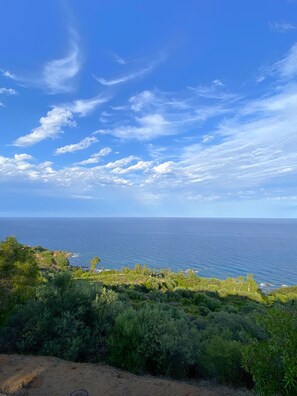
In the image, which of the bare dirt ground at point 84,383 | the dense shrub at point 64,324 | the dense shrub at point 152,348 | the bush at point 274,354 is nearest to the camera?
the bush at point 274,354

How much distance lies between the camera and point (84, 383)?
30.0ft

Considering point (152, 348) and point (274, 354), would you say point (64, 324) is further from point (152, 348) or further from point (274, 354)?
point (274, 354)

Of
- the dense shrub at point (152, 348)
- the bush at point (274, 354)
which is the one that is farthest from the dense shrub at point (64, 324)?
the bush at point (274, 354)

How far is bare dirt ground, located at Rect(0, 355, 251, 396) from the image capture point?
341 inches


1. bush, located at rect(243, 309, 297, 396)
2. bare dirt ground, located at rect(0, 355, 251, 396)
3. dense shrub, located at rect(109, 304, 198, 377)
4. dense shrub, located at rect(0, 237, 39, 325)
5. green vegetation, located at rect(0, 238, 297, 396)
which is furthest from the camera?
dense shrub, located at rect(0, 237, 39, 325)

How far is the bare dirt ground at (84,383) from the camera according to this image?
8664 mm

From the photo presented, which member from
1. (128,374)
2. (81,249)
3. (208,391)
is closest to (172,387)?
(208,391)

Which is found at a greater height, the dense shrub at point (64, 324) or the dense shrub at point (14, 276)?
the dense shrub at point (14, 276)

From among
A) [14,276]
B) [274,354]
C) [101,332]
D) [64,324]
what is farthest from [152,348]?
[14,276]

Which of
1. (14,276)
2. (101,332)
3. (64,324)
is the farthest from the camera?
(14,276)

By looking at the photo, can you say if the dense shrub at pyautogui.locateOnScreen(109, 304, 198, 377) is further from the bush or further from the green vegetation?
the bush

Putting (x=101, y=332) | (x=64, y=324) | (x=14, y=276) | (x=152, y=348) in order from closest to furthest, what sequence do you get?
(x=152, y=348), (x=64, y=324), (x=101, y=332), (x=14, y=276)

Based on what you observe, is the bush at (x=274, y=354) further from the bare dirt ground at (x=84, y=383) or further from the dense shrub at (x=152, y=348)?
the dense shrub at (x=152, y=348)

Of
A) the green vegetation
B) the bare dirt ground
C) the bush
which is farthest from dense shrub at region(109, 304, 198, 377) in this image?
the bush
